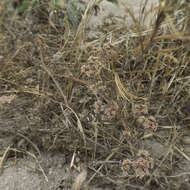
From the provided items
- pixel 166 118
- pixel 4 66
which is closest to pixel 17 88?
pixel 4 66

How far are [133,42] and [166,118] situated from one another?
1.50ft

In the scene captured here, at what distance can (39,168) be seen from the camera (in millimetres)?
1131

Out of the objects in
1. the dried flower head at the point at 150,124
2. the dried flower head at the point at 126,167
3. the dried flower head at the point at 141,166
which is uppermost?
the dried flower head at the point at 150,124

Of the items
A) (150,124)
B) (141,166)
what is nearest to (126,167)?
(141,166)

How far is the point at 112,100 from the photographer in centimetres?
110

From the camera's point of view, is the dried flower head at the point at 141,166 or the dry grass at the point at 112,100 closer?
the dried flower head at the point at 141,166

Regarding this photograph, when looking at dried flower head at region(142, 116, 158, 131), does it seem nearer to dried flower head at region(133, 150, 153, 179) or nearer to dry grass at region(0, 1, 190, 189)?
dry grass at region(0, 1, 190, 189)

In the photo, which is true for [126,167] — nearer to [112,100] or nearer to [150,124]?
[150,124]

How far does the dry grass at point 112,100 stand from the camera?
1063mm

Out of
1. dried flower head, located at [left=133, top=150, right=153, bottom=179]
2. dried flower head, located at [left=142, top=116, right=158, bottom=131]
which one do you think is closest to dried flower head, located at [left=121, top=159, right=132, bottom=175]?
dried flower head, located at [left=133, top=150, right=153, bottom=179]

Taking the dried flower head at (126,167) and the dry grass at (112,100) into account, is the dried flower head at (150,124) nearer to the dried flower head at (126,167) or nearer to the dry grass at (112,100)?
the dry grass at (112,100)

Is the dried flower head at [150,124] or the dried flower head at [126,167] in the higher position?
the dried flower head at [150,124]

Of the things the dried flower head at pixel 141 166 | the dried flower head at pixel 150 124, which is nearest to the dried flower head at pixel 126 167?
the dried flower head at pixel 141 166

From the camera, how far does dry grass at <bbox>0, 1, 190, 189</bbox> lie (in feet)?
3.49
